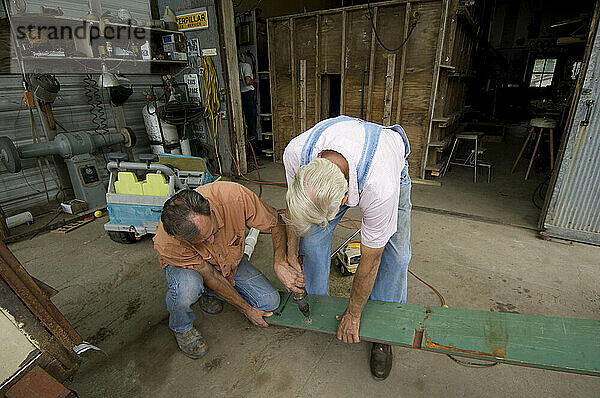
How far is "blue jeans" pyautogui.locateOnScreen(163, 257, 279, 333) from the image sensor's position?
1.67m

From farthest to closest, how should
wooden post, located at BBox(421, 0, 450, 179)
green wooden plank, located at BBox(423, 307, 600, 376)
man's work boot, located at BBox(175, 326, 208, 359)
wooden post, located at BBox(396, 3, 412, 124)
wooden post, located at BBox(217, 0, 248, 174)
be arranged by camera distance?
wooden post, located at BBox(217, 0, 248, 174) → wooden post, located at BBox(396, 3, 412, 124) → wooden post, located at BBox(421, 0, 450, 179) → man's work boot, located at BBox(175, 326, 208, 359) → green wooden plank, located at BBox(423, 307, 600, 376)

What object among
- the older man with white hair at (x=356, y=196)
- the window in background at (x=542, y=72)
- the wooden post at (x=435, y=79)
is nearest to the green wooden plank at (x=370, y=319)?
the older man with white hair at (x=356, y=196)

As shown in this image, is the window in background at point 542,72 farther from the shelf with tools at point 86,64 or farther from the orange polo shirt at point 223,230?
the orange polo shirt at point 223,230

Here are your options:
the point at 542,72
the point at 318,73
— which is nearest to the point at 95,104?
the point at 318,73

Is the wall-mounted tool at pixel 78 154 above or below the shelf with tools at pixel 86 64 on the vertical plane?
below

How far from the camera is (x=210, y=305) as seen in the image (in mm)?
2133

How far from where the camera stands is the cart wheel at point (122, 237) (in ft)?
9.61

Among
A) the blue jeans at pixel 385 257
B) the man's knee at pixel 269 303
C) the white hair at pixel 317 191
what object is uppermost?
the white hair at pixel 317 191

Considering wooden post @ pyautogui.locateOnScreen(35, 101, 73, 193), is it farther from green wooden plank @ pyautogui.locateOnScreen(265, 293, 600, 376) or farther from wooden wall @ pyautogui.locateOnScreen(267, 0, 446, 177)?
green wooden plank @ pyautogui.locateOnScreen(265, 293, 600, 376)

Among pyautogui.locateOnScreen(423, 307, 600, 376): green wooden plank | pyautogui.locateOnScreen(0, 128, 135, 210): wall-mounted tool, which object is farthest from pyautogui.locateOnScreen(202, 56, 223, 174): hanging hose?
pyautogui.locateOnScreen(423, 307, 600, 376): green wooden plank

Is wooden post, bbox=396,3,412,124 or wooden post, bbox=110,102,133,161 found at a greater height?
wooden post, bbox=396,3,412,124

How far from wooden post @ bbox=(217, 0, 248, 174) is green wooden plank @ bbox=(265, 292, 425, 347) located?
136 inches

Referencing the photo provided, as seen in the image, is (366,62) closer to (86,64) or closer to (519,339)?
(86,64)

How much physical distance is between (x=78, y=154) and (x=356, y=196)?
3548 millimetres
